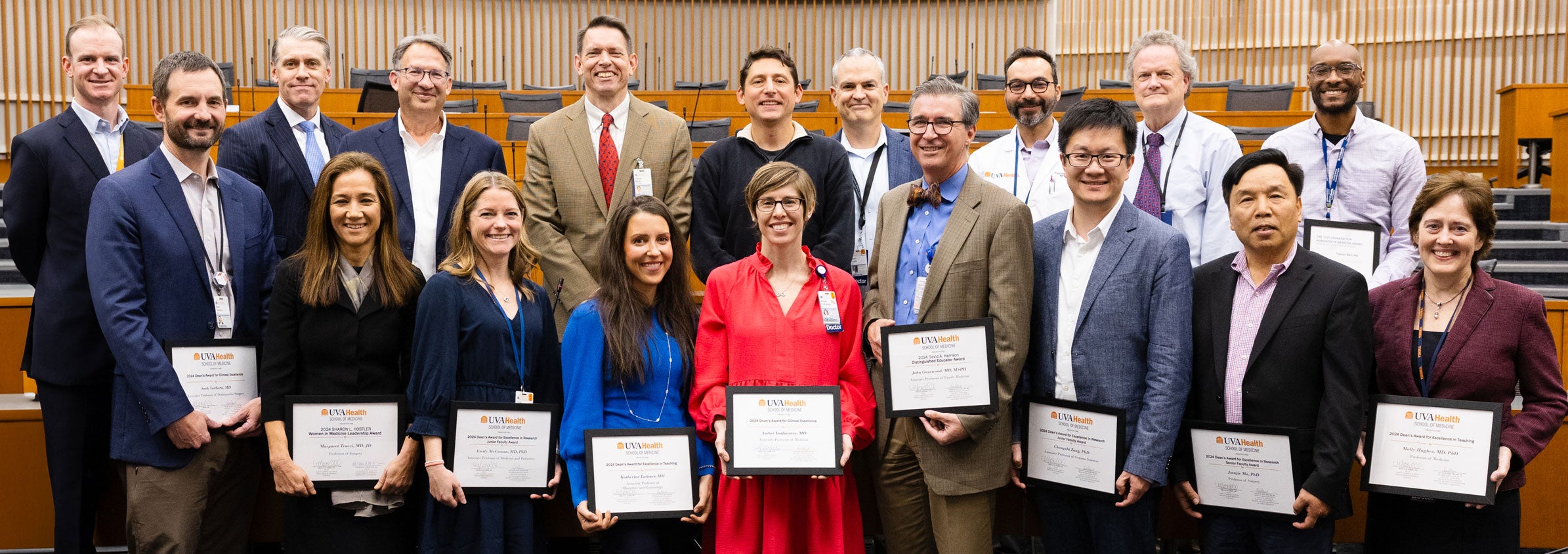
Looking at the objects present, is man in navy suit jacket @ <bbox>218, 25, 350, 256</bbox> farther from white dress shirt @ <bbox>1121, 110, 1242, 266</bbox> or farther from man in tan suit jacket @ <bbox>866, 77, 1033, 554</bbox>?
white dress shirt @ <bbox>1121, 110, 1242, 266</bbox>

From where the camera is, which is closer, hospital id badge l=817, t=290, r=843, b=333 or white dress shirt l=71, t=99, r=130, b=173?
hospital id badge l=817, t=290, r=843, b=333

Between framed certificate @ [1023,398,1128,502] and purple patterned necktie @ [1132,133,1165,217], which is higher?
purple patterned necktie @ [1132,133,1165,217]

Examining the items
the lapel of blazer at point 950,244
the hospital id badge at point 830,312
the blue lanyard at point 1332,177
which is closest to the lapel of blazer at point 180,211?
the hospital id badge at point 830,312

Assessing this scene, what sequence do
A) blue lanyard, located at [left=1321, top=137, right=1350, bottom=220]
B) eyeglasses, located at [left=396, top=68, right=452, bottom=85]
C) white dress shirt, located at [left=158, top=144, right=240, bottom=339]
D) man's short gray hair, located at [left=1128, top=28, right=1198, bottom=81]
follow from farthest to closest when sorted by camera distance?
man's short gray hair, located at [left=1128, top=28, right=1198, bottom=81], blue lanyard, located at [left=1321, top=137, right=1350, bottom=220], eyeglasses, located at [left=396, top=68, right=452, bottom=85], white dress shirt, located at [left=158, top=144, right=240, bottom=339]

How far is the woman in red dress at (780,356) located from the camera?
2494 millimetres

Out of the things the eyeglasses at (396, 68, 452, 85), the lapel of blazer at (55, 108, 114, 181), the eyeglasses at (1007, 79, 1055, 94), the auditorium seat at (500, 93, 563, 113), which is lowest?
the lapel of blazer at (55, 108, 114, 181)

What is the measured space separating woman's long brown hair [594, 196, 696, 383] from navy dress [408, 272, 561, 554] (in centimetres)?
19

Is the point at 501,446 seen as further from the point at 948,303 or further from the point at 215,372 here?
the point at 948,303

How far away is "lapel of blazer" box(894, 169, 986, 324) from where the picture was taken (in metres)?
2.54

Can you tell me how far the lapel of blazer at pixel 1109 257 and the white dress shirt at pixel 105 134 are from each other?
2697mm

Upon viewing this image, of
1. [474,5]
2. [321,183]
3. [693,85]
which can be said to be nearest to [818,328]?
[321,183]

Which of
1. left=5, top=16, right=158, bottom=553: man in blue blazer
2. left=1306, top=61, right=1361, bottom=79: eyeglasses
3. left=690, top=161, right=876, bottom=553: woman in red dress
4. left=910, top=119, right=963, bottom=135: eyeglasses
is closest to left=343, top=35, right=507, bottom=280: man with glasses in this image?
left=5, top=16, right=158, bottom=553: man in blue blazer

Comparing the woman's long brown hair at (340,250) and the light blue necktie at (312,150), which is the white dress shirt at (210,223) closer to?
the woman's long brown hair at (340,250)

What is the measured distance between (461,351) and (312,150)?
115 cm
